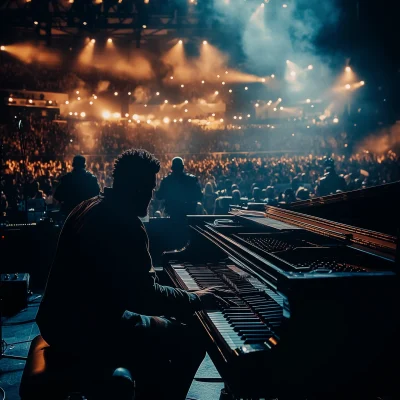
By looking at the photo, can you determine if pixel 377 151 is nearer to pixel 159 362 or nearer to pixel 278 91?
pixel 278 91

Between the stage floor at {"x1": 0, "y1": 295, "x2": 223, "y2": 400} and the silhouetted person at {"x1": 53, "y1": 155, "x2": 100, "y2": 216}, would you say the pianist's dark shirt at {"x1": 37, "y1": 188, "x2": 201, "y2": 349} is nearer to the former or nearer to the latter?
the stage floor at {"x1": 0, "y1": 295, "x2": 223, "y2": 400}

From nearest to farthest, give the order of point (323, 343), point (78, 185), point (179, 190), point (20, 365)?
point (323, 343) → point (20, 365) → point (78, 185) → point (179, 190)

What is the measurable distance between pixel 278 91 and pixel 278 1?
12163 mm

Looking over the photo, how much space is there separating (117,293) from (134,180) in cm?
48

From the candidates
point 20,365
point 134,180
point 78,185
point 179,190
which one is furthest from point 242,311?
point 179,190

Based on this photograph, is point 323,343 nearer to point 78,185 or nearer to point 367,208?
point 367,208

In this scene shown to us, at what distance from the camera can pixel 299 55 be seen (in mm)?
20031

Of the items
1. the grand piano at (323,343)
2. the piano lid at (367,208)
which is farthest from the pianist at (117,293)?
the piano lid at (367,208)

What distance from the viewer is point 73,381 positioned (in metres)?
1.78

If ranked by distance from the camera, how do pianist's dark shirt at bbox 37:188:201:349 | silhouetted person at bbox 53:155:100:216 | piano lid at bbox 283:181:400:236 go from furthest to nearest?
1. silhouetted person at bbox 53:155:100:216
2. piano lid at bbox 283:181:400:236
3. pianist's dark shirt at bbox 37:188:201:349

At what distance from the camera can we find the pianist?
1.79 meters

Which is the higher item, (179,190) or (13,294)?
(179,190)

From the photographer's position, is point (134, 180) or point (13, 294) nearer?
point (134, 180)

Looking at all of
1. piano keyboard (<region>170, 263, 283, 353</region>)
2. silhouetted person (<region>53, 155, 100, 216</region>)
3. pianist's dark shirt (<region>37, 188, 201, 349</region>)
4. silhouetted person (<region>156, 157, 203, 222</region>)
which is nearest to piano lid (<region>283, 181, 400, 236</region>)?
piano keyboard (<region>170, 263, 283, 353</region>)
